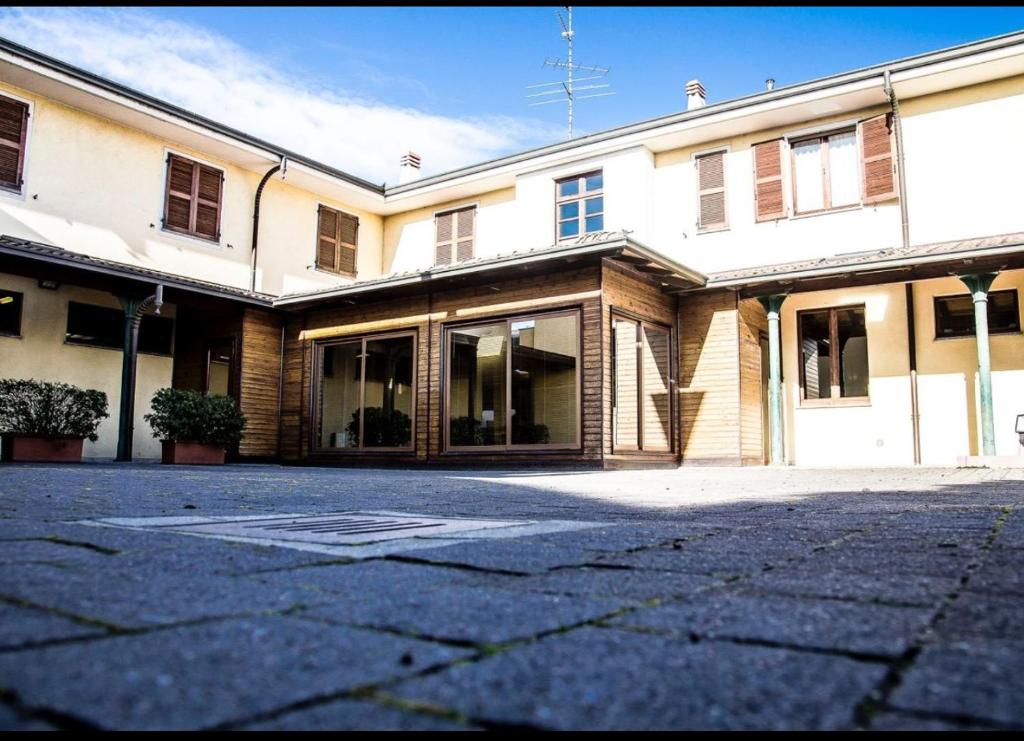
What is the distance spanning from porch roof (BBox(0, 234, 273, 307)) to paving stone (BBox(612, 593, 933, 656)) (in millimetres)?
11018

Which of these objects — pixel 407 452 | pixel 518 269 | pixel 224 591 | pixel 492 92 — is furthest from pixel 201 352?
pixel 224 591

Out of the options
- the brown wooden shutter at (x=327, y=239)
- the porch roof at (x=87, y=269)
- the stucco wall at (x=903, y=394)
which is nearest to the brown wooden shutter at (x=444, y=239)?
the brown wooden shutter at (x=327, y=239)

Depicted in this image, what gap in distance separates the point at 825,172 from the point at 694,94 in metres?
3.50

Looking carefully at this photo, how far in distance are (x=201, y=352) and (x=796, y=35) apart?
11.9 meters

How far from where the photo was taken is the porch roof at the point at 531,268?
1004 centimetres

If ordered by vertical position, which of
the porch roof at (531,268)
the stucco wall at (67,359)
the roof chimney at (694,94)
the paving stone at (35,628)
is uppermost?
the roof chimney at (694,94)

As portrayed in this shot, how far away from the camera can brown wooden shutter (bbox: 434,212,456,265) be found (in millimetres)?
16312

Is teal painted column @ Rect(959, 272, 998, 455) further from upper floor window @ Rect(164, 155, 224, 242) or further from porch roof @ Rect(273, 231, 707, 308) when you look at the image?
upper floor window @ Rect(164, 155, 224, 242)

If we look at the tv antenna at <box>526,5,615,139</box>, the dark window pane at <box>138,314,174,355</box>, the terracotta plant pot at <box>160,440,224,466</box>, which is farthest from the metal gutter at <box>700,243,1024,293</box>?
the dark window pane at <box>138,314,174,355</box>

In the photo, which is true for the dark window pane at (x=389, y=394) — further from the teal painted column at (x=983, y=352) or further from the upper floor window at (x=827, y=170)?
the teal painted column at (x=983, y=352)

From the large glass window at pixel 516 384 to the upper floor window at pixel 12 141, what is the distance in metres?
6.81

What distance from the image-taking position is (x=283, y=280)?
596 inches

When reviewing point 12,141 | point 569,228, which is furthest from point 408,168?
point 12,141

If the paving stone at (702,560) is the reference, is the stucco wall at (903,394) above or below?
above
